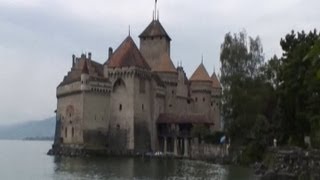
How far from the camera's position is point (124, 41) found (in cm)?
7956

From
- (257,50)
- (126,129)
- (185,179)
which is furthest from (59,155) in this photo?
(185,179)

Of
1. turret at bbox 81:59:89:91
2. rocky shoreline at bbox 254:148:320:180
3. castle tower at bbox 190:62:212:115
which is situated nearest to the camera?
rocky shoreline at bbox 254:148:320:180

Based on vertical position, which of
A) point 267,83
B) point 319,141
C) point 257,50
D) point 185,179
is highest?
point 257,50

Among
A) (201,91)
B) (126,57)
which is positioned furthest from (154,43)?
(126,57)

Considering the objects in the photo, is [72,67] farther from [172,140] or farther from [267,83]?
[267,83]

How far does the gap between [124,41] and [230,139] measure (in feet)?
85.5

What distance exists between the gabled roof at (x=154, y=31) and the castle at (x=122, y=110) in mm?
8410

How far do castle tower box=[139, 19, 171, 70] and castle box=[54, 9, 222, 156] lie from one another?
6436 millimetres

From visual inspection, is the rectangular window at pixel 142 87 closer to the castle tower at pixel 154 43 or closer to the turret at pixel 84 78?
the turret at pixel 84 78

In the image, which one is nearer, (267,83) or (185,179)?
(185,179)

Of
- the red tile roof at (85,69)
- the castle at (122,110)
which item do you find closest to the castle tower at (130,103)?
the castle at (122,110)

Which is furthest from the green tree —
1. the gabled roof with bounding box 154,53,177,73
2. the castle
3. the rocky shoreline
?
the gabled roof with bounding box 154,53,177,73

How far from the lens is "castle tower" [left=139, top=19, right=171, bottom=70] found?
3396 inches

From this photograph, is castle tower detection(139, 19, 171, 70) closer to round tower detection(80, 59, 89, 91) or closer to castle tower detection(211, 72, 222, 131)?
castle tower detection(211, 72, 222, 131)
